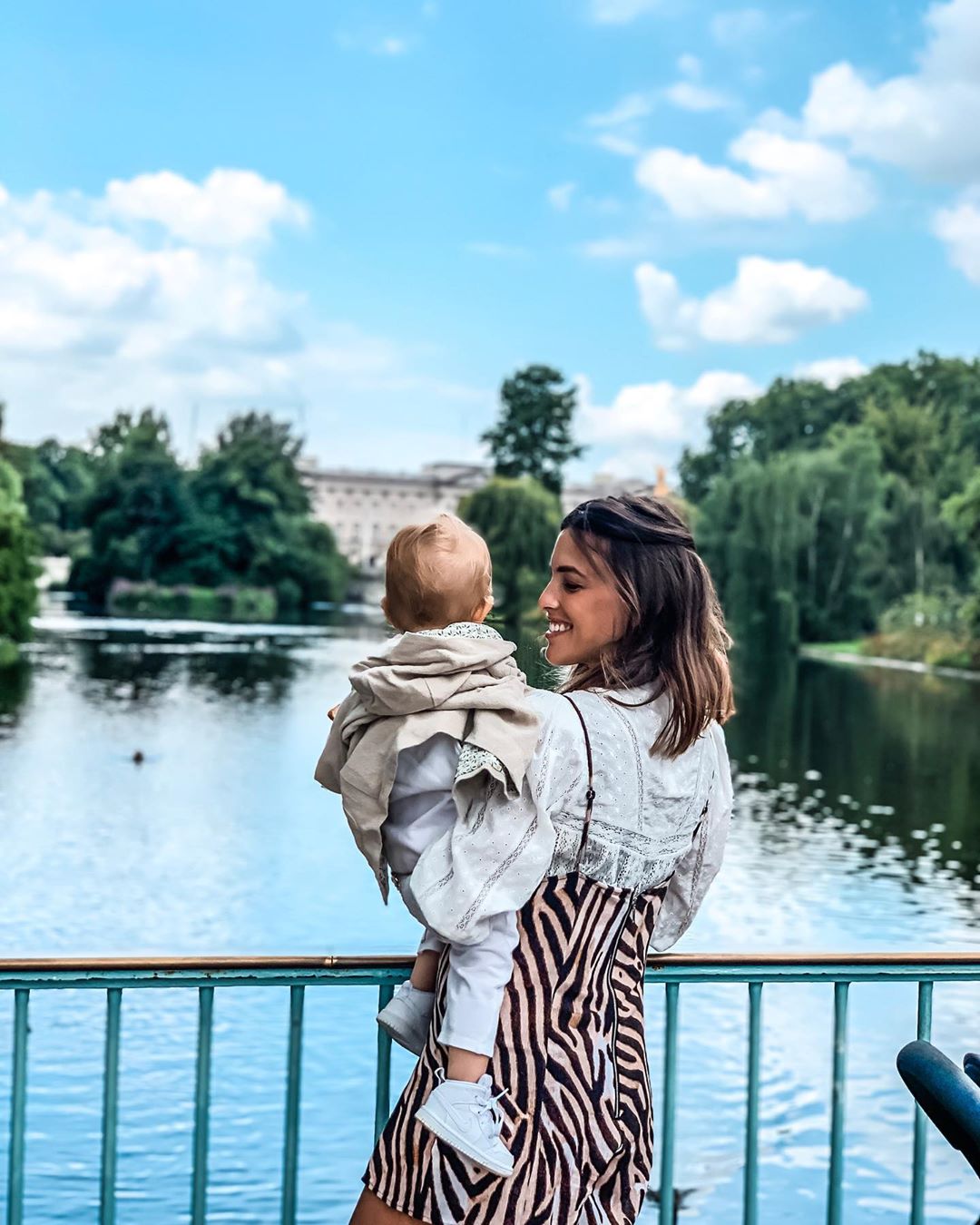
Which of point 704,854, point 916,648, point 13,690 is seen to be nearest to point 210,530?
point 916,648

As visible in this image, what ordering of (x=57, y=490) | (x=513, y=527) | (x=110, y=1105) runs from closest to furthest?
(x=110, y=1105) → (x=513, y=527) → (x=57, y=490)

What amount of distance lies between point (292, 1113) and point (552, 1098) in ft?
2.00

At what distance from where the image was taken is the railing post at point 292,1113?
2.08m

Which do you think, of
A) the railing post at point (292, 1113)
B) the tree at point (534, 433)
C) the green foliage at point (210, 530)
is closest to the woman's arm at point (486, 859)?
the railing post at point (292, 1113)

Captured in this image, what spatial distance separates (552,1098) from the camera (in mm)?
1664

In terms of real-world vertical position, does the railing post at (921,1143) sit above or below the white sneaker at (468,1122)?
below

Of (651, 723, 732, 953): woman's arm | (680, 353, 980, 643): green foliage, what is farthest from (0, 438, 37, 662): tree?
(651, 723, 732, 953): woman's arm

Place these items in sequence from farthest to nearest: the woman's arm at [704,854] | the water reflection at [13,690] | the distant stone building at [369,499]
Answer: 1. the distant stone building at [369,499]
2. the water reflection at [13,690]
3. the woman's arm at [704,854]

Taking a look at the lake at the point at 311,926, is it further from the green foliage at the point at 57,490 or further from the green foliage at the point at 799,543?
the green foliage at the point at 57,490

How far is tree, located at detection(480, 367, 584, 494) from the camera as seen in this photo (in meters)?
59.2

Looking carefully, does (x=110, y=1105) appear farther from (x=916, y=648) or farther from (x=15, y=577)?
(x=916, y=648)

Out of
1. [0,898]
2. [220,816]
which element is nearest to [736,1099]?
[0,898]

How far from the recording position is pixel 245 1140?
10227 millimetres

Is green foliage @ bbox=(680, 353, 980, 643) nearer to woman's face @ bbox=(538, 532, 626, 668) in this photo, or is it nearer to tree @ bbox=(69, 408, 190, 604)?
tree @ bbox=(69, 408, 190, 604)
